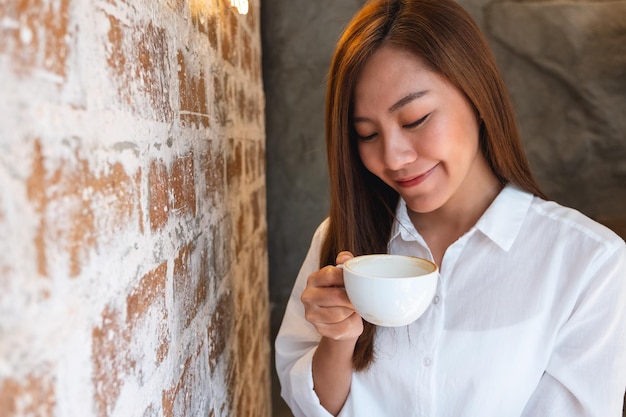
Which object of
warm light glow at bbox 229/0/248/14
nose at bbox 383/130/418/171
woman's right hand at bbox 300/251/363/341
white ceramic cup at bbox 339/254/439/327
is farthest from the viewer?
warm light glow at bbox 229/0/248/14

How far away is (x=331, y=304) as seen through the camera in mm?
836

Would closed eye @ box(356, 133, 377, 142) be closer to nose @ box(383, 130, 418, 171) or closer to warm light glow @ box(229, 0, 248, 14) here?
nose @ box(383, 130, 418, 171)

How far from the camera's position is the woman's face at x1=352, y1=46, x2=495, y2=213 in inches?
36.4

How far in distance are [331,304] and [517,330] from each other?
1.21 feet

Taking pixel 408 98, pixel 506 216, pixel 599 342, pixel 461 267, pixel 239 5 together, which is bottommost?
pixel 599 342

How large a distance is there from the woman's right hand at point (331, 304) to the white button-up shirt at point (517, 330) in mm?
156

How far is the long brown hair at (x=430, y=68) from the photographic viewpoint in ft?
3.13

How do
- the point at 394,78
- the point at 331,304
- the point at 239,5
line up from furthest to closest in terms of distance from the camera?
the point at 239,5 < the point at 394,78 < the point at 331,304

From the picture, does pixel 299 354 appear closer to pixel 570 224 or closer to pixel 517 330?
pixel 517 330

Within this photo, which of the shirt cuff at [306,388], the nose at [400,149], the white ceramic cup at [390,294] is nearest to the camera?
the white ceramic cup at [390,294]

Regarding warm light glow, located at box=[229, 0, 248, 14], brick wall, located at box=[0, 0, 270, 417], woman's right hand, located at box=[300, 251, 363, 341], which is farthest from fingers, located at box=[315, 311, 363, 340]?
warm light glow, located at box=[229, 0, 248, 14]

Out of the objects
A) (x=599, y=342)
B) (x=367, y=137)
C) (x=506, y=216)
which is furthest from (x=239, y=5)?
(x=599, y=342)

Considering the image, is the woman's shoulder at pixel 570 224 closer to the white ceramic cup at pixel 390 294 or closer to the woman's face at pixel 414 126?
the woman's face at pixel 414 126

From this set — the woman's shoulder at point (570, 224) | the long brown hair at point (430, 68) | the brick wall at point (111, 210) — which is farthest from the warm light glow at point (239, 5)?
the woman's shoulder at point (570, 224)
